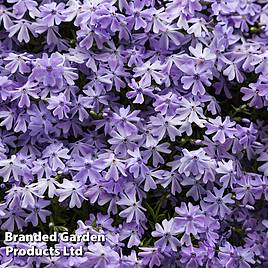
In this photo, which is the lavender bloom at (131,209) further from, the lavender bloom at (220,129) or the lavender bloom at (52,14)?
the lavender bloom at (52,14)

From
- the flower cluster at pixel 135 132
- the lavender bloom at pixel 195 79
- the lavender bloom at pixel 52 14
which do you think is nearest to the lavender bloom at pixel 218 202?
the flower cluster at pixel 135 132

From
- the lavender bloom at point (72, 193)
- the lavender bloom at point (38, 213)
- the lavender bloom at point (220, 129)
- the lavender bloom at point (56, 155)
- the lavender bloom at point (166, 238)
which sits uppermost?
the lavender bloom at point (220, 129)

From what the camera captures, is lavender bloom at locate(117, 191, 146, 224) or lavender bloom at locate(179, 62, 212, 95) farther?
lavender bloom at locate(179, 62, 212, 95)

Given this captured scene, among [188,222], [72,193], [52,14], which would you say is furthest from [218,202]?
[52,14]

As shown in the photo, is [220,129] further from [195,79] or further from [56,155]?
[56,155]

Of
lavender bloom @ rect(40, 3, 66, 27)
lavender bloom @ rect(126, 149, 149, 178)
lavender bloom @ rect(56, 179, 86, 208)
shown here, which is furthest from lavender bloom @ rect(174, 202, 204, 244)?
lavender bloom @ rect(40, 3, 66, 27)

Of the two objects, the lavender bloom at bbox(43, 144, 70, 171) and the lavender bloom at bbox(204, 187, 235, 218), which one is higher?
the lavender bloom at bbox(43, 144, 70, 171)

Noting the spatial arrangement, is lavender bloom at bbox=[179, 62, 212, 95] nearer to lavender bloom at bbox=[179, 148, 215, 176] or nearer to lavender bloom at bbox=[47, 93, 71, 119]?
lavender bloom at bbox=[179, 148, 215, 176]

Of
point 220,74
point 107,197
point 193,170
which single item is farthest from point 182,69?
point 107,197

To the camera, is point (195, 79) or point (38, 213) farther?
point (195, 79)
